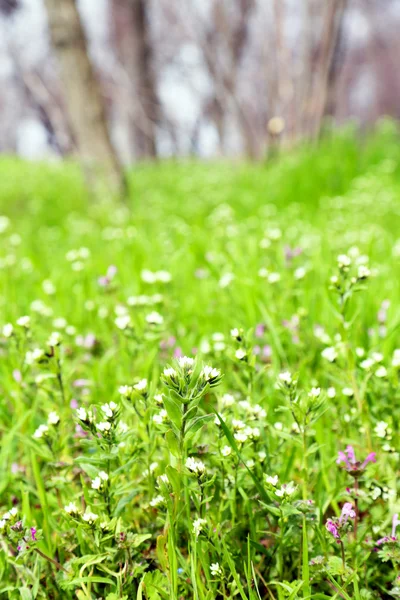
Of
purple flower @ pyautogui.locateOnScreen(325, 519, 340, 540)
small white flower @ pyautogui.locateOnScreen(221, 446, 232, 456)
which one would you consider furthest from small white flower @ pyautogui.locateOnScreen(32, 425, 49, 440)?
purple flower @ pyautogui.locateOnScreen(325, 519, 340, 540)

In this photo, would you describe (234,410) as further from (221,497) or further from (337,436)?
(337,436)

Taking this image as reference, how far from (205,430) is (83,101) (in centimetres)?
481

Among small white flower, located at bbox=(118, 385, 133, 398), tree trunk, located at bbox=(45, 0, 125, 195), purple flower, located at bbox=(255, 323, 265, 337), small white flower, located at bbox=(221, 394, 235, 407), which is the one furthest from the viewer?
tree trunk, located at bbox=(45, 0, 125, 195)

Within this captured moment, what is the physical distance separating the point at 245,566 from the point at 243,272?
1890 millimetres

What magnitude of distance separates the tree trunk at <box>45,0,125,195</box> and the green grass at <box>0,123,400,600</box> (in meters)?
2.42

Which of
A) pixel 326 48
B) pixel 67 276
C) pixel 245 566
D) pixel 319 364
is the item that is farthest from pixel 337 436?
pixel 326 48

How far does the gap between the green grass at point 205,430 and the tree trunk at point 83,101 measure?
95.4 inches

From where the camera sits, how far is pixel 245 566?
1.12 m

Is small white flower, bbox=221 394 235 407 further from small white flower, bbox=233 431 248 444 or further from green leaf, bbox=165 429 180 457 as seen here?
green leaf, bbox=165 429 180 457

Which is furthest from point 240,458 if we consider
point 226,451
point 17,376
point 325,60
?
point 325,60

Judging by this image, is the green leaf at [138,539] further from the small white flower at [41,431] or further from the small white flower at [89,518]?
the small white flower at [41,431]

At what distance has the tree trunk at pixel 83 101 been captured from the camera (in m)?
5.29

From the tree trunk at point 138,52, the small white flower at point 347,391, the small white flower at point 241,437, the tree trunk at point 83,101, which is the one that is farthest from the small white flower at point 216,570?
the tree trunk at point 138,52

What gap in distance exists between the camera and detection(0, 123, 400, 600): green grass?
1.14m
